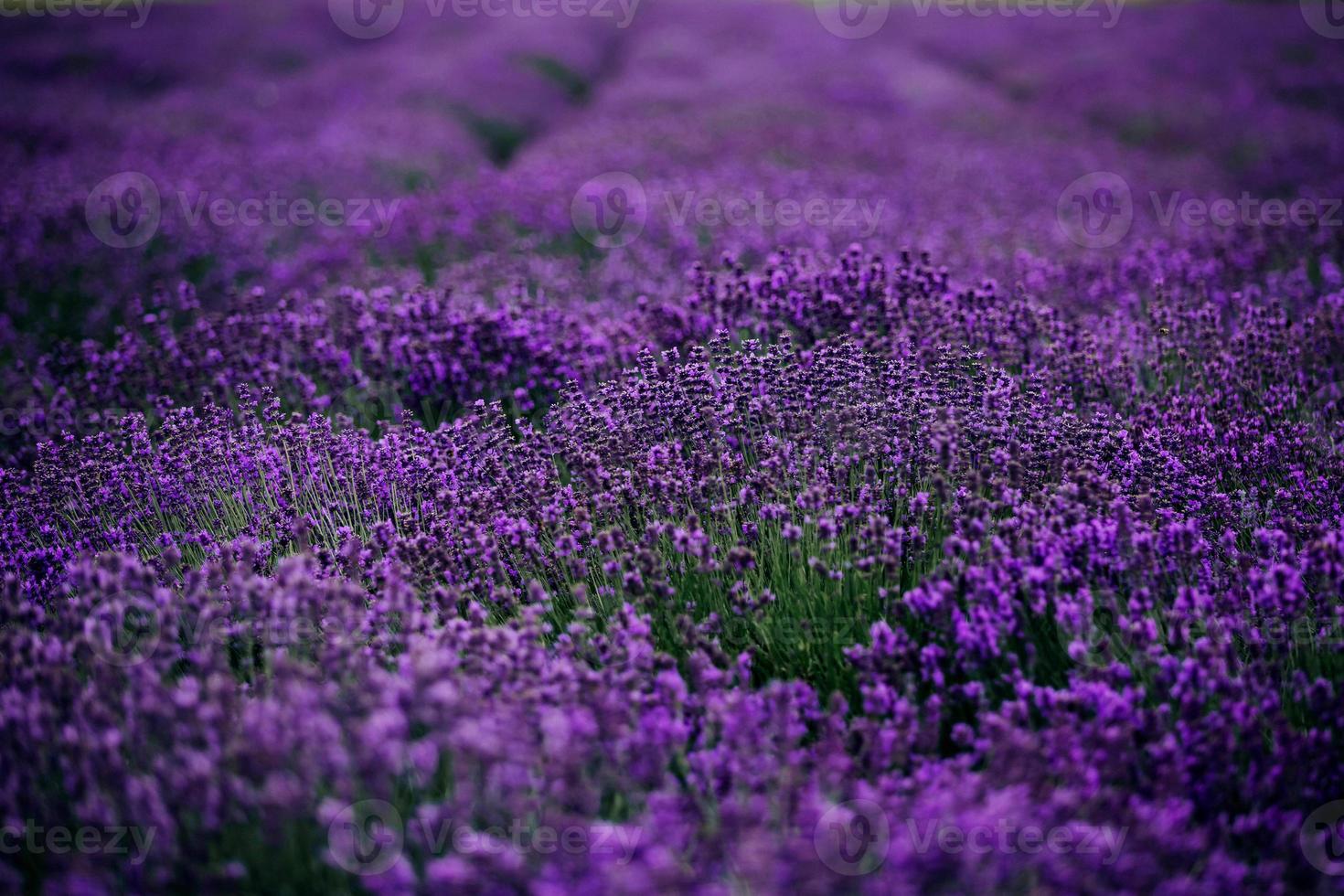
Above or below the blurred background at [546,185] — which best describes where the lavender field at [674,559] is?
below

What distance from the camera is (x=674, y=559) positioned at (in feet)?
10.7

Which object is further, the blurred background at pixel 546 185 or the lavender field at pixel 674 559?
the blurred background at pixel 546 185

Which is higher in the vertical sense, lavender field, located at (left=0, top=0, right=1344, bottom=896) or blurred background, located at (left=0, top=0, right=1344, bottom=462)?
blurred background, located at (left=0, top=0, right=1344, bottom=462)

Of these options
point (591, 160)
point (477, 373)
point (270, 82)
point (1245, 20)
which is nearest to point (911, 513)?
point (477, 373)

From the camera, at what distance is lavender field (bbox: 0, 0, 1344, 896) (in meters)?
1.91

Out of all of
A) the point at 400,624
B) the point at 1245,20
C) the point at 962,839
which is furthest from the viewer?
the point at 1245,20

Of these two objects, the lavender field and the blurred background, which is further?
the blurred background

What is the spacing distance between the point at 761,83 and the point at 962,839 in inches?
749

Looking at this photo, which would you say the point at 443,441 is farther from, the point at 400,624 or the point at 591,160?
the point at 591,160

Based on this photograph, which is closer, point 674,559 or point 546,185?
point 674,559

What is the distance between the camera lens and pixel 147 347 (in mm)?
5375

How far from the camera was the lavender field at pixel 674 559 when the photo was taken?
6.28 ft

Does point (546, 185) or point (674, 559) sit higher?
point (546, 185)

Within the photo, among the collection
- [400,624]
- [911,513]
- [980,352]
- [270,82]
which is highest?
[270,82]
